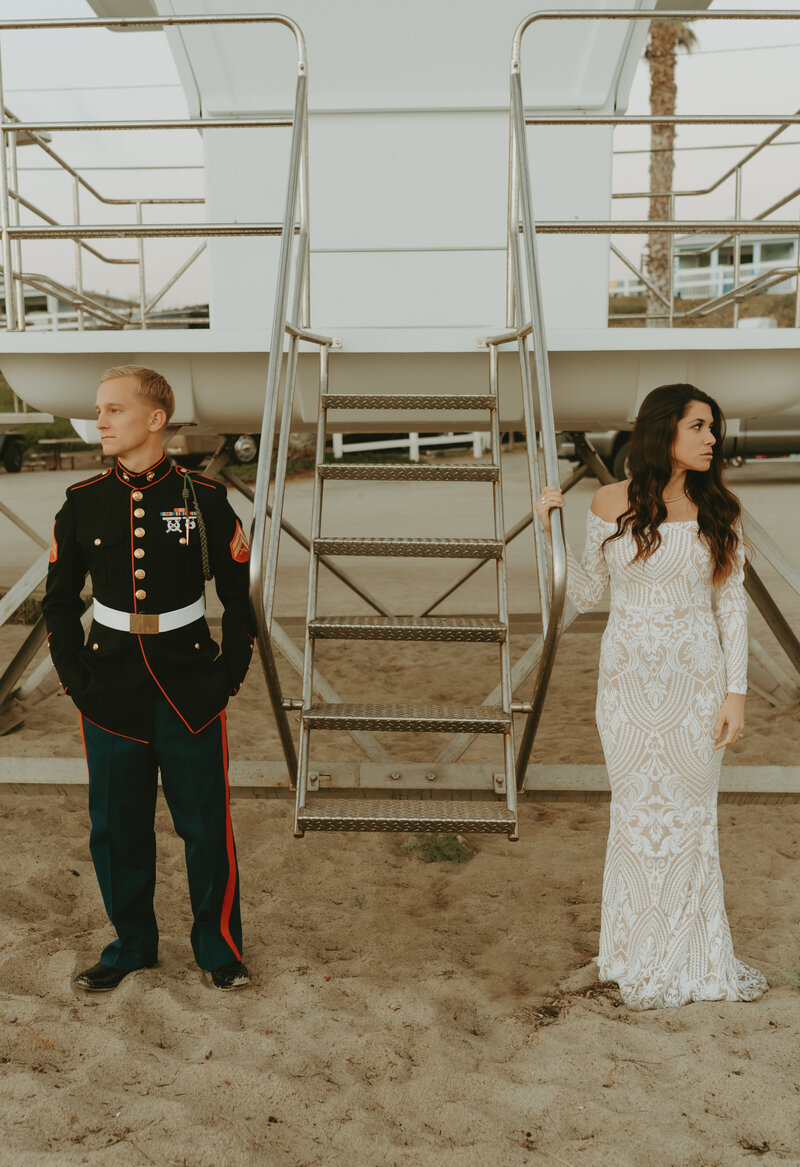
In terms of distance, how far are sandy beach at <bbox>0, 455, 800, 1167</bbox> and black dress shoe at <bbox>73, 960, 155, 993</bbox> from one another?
38mm

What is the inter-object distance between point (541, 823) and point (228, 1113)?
2343 millimetres

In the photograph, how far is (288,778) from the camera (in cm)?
338

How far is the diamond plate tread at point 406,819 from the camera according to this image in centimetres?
286

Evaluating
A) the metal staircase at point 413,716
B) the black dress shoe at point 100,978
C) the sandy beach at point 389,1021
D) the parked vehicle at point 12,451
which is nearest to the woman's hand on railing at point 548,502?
the metal staircase at point 413,716

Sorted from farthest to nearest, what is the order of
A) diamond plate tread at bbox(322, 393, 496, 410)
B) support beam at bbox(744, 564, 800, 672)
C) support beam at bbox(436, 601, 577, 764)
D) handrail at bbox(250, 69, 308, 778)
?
1. support beam at bbox(744, 564, 800, 672)
2. diamond plate tread at bbox(322, 393, 496, 410)
3. support beam at bbox(436, 601, 577, 764)
4. handrail at bbox(250, 69, 308, 778)

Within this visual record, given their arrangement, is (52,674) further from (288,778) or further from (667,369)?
(667,369)

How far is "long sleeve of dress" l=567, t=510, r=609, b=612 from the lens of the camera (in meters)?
2.88

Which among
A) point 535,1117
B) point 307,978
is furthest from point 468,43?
point 535,1117

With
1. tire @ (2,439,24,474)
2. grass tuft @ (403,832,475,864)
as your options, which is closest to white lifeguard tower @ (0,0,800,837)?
grass tuft @ (403,832,475,864)

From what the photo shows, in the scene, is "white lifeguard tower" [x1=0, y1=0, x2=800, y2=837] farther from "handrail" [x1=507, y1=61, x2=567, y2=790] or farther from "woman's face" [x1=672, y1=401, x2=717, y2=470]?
"woman's face" [x1=672, y1=401, x2=717, y2=470]

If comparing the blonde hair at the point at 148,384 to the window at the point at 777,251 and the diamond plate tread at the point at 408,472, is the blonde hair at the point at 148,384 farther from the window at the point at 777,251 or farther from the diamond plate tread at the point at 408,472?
the window at the point at 777,251

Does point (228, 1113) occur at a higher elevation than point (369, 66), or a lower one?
lower

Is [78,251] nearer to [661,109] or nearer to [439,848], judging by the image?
[439,848]

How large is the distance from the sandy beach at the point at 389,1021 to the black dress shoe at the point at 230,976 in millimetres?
49
